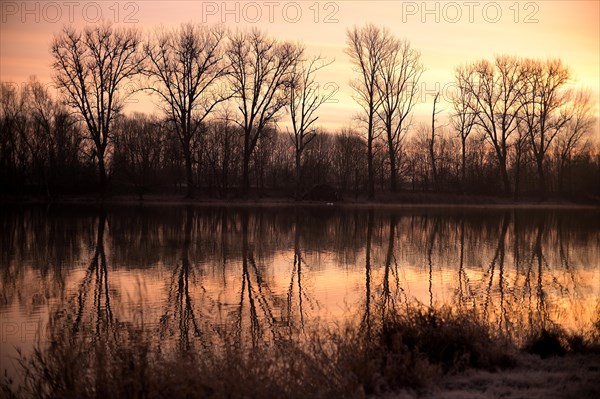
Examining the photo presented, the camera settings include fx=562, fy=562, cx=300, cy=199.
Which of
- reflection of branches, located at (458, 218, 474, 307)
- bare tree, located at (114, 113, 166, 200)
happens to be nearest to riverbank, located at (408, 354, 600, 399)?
reflection of branches, located at (458, 218, 474, 307)

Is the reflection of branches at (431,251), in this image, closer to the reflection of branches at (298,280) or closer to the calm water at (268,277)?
the calm water at (268,277)

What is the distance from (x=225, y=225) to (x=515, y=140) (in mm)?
47636

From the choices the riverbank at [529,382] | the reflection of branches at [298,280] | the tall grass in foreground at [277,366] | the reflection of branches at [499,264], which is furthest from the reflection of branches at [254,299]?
the reflection of branches at [499,264]

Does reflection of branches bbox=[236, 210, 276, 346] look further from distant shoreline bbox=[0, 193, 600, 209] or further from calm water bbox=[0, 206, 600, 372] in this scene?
distant shoreline bbox=[0, 193, 600, 209]

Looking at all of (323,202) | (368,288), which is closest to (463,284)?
(368,288)

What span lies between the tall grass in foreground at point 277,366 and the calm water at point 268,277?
157cm

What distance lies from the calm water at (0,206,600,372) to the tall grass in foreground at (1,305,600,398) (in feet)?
5.16

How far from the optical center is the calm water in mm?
10836

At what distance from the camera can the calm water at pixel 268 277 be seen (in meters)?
10.8

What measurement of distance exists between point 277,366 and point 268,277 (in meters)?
8.69

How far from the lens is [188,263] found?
1755 centimetres

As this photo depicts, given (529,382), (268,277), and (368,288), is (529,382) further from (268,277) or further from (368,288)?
(268,277)

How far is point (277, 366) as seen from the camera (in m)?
7.03

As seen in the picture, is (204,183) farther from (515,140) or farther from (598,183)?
(598,183)
